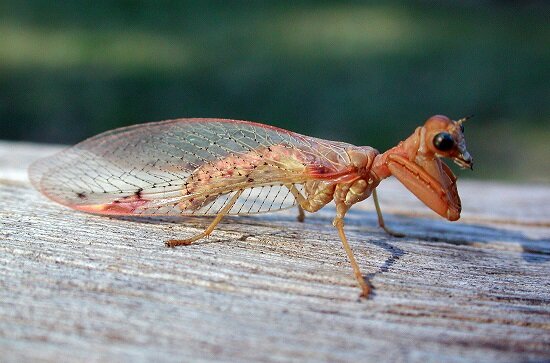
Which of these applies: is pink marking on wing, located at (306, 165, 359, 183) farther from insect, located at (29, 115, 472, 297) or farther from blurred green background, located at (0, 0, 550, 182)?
blurred green background, located at (0, 0, 550, 182)

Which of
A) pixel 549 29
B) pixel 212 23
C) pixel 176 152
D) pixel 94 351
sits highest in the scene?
pixel 549 29

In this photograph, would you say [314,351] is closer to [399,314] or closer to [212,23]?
[399,314]

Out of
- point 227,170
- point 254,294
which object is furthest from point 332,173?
point 254,294

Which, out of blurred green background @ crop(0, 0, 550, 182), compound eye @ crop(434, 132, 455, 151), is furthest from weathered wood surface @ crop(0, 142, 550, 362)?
blurred green background @ crop(0, 0, 550, 182)

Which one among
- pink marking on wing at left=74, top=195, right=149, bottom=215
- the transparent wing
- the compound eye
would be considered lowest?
pink marking on wing at left=74, top=195, right=149, bottom=215

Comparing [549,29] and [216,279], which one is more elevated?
[549,29]

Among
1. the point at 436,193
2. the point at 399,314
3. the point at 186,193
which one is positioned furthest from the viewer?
the point at 186,193

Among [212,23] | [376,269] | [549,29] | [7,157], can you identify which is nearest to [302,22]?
[212,23]
